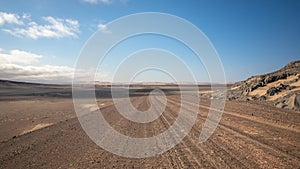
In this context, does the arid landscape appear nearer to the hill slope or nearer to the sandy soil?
the sandy soil

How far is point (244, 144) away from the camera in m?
6.63

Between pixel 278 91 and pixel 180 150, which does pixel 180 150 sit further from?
pixel 278 91

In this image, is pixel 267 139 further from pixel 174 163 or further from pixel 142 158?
pixel 142 158

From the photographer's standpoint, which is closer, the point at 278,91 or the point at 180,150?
the point at 180,150

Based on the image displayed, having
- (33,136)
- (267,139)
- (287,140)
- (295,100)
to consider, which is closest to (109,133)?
Result: (33,136)

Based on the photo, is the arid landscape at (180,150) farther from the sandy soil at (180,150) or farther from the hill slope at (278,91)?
the hill slope at (278,91)

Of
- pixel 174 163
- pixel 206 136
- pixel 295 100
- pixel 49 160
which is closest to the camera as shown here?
pixel 174 163

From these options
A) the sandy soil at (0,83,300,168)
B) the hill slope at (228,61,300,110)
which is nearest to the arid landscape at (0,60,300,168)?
the sandy soil at (0,83,300,168)

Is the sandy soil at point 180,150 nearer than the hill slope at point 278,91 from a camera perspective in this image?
Yes

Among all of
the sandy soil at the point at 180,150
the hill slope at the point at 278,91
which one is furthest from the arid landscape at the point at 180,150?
the hill slope at the point at 278,91

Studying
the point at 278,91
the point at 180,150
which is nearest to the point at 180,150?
the point at 180,150

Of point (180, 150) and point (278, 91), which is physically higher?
point (278, 91)

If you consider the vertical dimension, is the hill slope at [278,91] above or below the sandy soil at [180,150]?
above

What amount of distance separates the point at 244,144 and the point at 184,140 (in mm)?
1981
